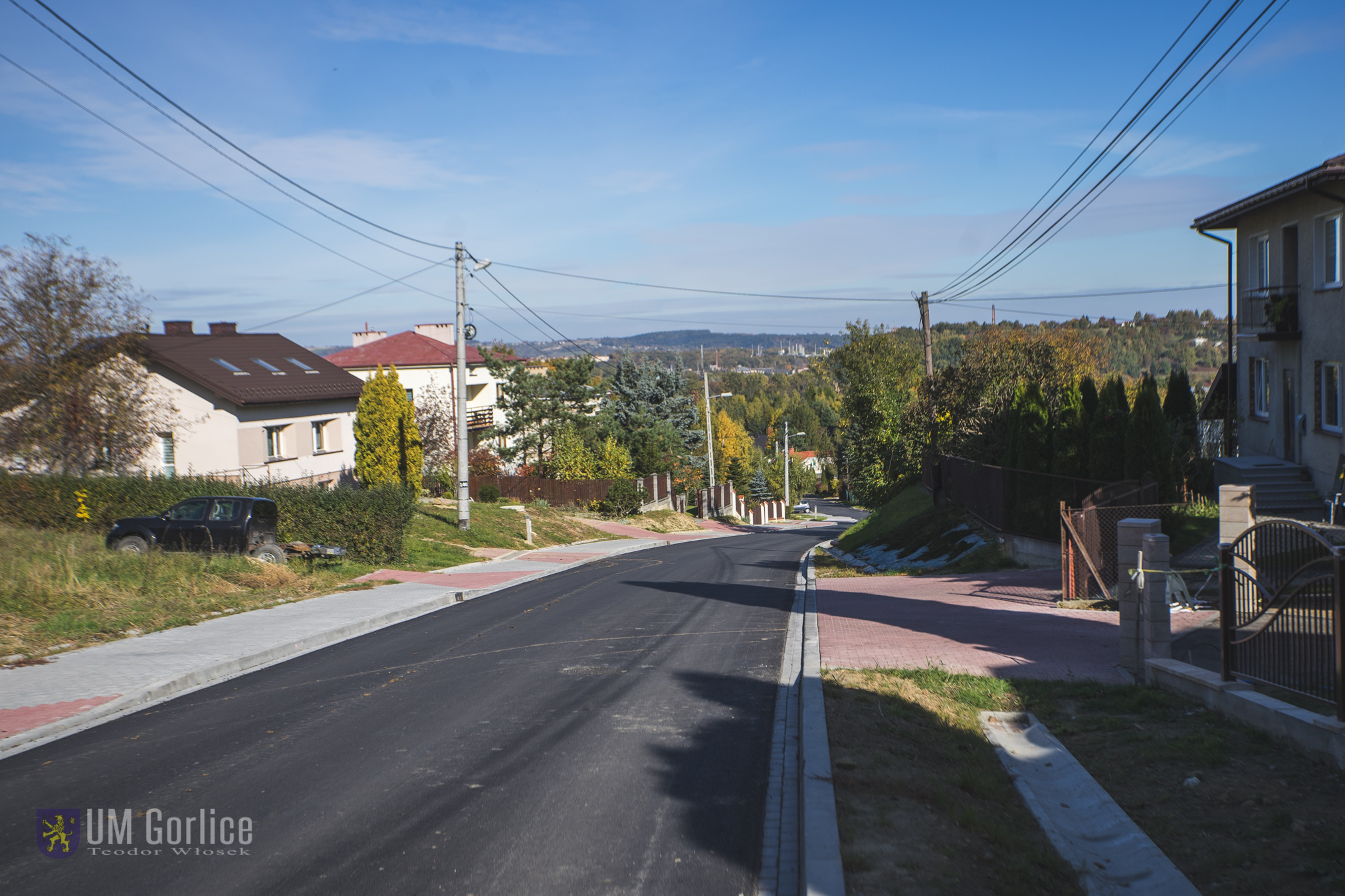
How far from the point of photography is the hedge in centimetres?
1997

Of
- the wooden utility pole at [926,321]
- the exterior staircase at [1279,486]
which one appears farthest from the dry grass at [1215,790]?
the wooden utility pole at [926,321]

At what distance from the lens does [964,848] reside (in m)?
4.83

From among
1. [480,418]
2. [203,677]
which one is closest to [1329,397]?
[203,677]

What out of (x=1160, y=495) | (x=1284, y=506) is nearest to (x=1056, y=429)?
(x=1160, y=495)

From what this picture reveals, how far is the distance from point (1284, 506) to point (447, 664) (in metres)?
17.9

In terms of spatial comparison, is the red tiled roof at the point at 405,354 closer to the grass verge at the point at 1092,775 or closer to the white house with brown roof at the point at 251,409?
the white house with brown roof at the point at 251,409

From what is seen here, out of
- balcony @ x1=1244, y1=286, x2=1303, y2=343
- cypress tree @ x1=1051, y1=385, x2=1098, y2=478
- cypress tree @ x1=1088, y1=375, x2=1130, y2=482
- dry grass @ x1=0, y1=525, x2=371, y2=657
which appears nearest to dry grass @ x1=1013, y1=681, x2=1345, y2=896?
cypress tree @ x1=1088, y1=375, x2=1130, y2=482

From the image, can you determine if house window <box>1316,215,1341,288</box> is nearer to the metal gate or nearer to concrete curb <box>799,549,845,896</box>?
the metal gate

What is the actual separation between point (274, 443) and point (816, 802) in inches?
1190

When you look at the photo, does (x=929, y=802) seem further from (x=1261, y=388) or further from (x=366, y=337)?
(x=366, y=337)

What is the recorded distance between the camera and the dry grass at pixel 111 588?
11.6 m

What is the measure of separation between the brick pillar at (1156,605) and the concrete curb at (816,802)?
10.5 ft

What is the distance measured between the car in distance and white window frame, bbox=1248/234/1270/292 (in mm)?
23791

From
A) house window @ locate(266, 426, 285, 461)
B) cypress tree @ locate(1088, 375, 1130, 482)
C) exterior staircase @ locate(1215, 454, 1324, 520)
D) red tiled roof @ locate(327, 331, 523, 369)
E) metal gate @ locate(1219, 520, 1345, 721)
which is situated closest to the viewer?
metal gate @ locate(1219, 520, 1345, 721)
